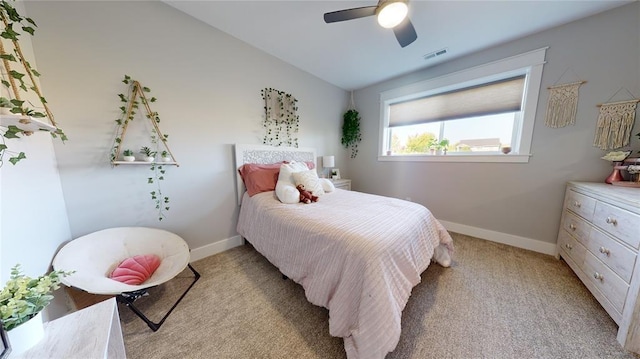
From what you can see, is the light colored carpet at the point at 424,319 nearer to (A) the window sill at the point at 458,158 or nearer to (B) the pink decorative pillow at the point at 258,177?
(B) the pink decorative pillow at the point at 258,177

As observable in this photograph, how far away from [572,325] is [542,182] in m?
1.51

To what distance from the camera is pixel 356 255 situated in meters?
1.06

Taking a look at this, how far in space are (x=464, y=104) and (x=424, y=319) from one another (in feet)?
8.78

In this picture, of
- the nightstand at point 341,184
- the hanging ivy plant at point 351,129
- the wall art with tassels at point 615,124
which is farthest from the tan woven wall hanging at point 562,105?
the nightstand at point 341,184

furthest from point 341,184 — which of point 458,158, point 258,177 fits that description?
point 458,158

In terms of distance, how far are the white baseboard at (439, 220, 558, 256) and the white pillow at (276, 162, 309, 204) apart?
2328 millimetres

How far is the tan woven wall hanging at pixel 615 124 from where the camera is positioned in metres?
1.69

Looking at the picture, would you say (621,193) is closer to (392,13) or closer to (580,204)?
(580,204)

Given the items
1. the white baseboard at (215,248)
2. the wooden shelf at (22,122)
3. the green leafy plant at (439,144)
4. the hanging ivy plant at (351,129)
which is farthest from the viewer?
the hanging ivy plant at (351,129)

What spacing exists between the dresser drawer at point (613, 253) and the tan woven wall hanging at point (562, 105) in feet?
3.79

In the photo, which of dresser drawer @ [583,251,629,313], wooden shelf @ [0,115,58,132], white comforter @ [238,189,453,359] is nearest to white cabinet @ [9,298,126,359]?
wooden shelf @ [0,115,58,132]

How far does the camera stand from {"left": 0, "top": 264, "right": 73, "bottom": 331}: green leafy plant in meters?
0.54

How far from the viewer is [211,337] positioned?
1.21 metres

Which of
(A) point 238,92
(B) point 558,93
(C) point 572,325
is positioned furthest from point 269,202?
(B) point 558,93
